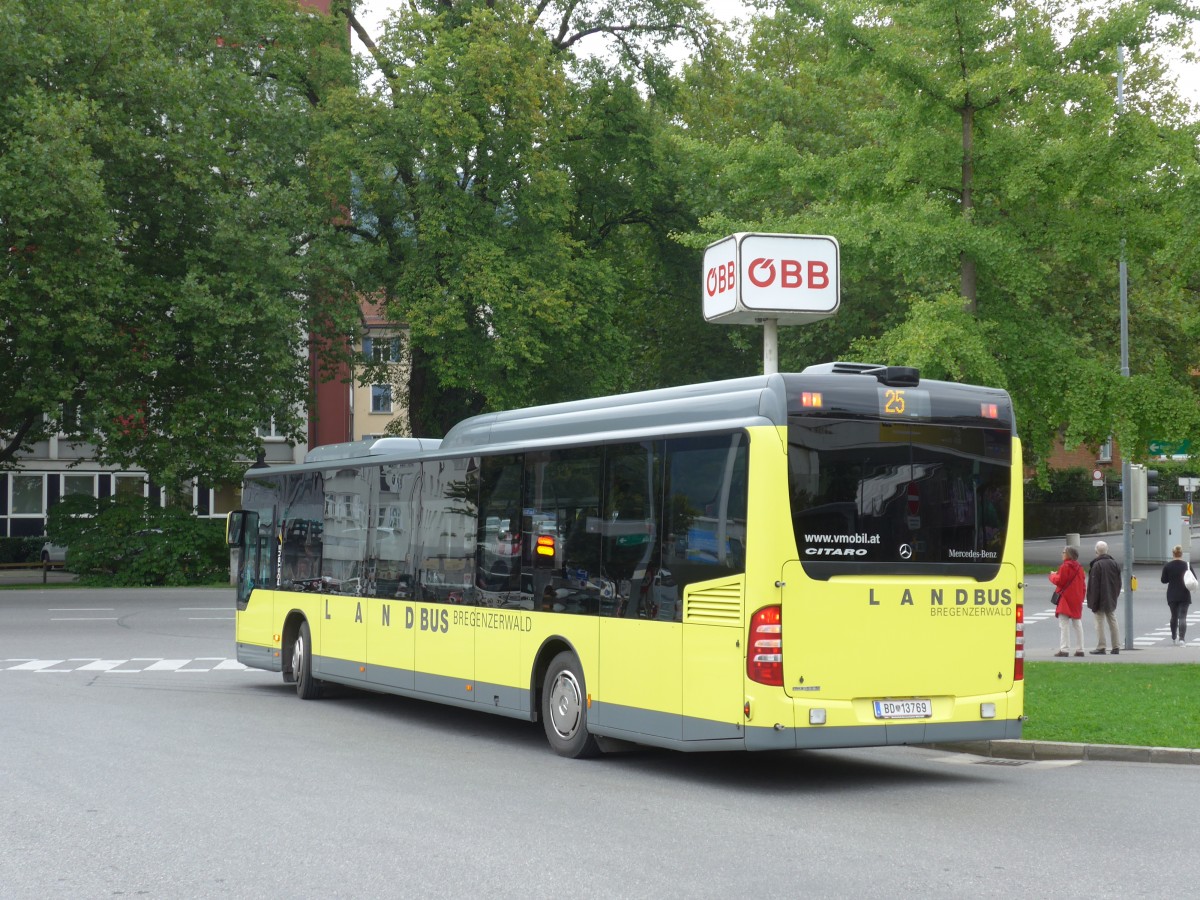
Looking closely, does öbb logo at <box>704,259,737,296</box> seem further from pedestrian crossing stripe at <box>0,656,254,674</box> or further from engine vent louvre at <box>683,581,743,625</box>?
pedestrian crossing stripe at <box>0,656,254,674</box>

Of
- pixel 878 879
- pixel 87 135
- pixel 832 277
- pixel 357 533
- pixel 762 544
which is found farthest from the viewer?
pixel 87 135

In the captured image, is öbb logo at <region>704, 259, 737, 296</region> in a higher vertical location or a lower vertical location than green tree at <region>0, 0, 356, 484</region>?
lower

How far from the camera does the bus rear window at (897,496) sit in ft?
34.0

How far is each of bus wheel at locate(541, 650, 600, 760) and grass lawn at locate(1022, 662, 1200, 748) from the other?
384 centimetres

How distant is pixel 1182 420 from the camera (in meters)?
20.1

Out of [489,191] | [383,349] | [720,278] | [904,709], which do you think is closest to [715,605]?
[904,709]

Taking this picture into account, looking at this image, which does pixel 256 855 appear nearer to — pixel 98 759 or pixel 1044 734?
pixel 98 759

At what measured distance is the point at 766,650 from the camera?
33.1ft

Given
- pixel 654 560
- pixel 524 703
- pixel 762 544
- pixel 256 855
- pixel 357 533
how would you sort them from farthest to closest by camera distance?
pixel 357 533 → pixel 524 703 → pixel 654 560 → pixel 762 544 → pixel 256 855

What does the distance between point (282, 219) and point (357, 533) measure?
71.4ft

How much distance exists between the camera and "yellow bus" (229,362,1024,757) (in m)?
10.2

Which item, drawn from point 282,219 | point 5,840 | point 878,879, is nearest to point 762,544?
point 878,879

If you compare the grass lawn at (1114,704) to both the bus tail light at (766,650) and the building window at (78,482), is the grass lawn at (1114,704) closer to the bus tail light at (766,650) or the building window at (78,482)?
the bus tail light at (766,650)

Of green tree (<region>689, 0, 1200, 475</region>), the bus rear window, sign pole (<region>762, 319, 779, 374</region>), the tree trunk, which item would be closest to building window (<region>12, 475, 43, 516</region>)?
green tree (<region>689, 0, 1200, 475</region>)
